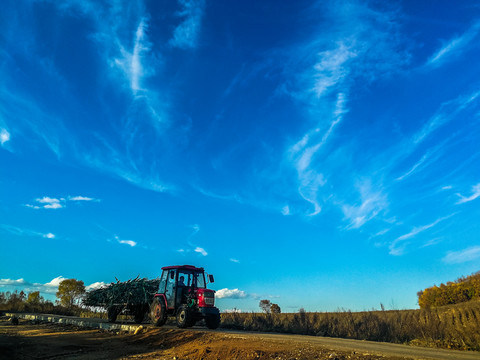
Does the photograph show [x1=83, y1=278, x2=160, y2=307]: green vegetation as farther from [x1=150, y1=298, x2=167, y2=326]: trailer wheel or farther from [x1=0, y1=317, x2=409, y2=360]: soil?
[x1=0, y1=317, x2=409, y2=360]: soil

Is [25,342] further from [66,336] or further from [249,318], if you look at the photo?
[249,318]

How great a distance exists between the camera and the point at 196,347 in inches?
444

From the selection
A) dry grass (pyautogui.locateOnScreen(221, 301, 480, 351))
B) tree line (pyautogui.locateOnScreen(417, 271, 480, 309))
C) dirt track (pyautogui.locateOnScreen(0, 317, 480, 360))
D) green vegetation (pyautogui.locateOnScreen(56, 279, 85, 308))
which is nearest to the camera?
dirt track (pyautogui.locateOnScreen(0, 317, 480, 360))

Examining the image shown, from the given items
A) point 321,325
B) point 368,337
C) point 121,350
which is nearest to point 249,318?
point 321,325

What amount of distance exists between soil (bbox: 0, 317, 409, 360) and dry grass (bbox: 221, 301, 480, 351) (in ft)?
21.2

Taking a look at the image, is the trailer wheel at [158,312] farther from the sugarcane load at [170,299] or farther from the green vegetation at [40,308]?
the green vegetation at [40,308]

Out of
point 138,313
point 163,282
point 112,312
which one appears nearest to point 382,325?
point 163,282

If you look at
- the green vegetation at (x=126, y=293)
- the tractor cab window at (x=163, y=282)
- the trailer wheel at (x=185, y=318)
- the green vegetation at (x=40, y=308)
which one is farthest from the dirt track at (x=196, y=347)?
the green vegetation at (x=40, y=308)

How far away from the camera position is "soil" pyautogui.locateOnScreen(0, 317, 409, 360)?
8.84 metres

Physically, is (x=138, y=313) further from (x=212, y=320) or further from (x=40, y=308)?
(x=40, y=308)

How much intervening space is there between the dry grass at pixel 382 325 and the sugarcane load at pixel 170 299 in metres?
4.63

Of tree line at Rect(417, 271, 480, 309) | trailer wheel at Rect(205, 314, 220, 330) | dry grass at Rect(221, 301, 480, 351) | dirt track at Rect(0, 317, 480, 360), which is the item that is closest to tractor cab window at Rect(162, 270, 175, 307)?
dirt track at Rect(0, 317, 480, 360)

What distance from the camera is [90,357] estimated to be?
1177cm

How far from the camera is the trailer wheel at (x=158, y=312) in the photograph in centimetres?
1698
